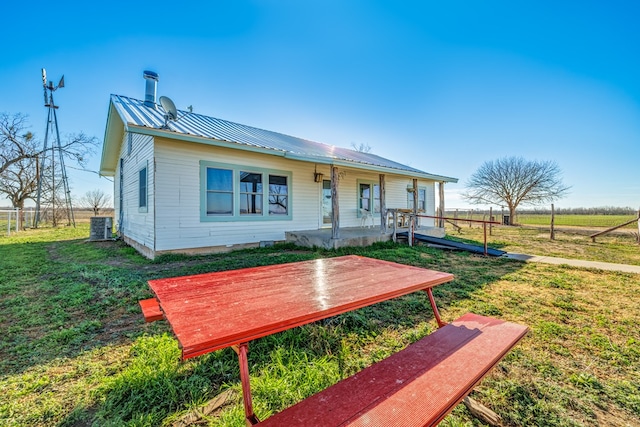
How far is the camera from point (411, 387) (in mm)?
1311

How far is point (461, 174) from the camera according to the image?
107 feet

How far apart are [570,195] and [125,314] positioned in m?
34.8

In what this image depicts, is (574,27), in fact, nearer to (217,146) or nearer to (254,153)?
(254,153)

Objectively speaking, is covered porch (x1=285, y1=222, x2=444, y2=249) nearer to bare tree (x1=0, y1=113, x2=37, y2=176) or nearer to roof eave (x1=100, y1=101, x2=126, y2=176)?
roof eave (x1=100, y1=101, x2=126, y2=176)

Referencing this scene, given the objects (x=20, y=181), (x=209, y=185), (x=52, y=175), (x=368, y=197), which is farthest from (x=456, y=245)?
(x=20, y=181)

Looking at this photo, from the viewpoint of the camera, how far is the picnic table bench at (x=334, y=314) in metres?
1.12

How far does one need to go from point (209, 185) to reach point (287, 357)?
595cm

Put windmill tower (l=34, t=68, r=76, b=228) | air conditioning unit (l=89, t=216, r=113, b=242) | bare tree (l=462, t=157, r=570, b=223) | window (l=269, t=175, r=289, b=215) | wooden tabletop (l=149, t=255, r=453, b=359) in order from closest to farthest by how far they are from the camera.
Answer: wooden tabletop (l=149, t=255, r=453, b=359) < window (l=269, t=175, r=289, b=215) < air conditioning unit (l=89, t=216, r=113, b=242) < windmill tower (l=34, t=68, r=76, b=228) < bare tree (l=462, t=157, r=570, b=223)

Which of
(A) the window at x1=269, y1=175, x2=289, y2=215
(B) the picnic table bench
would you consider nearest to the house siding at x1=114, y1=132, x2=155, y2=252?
(A) the window at x1=269, y1=175, x2=289, y2=215

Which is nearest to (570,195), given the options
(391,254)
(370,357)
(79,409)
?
(391,254)

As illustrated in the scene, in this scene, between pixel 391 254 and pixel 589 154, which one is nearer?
pixel 391 254

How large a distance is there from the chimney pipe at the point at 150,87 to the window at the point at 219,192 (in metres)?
4.47

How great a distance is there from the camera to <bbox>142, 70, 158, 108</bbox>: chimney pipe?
9191mm

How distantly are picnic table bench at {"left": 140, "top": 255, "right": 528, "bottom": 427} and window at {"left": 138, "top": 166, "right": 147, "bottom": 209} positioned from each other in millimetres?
6003
